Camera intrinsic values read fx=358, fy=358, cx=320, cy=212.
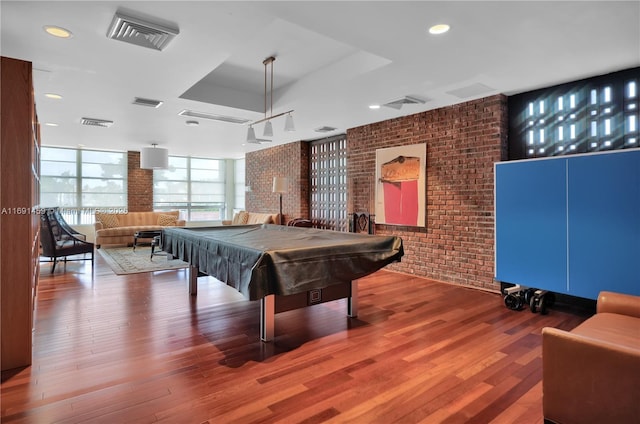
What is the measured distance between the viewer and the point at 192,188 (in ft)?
38.1

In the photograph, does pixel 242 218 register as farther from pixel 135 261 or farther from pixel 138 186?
pixel 135 261

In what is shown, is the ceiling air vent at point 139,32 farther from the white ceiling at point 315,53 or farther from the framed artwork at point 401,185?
the framed artwork at point 401,185

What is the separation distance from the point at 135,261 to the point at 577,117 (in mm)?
7109

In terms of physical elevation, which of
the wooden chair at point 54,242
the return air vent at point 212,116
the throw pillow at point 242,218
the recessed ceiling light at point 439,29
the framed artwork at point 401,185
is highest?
the return air vent at point 212,116

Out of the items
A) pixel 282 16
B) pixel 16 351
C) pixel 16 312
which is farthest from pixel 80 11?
pixel 16 351

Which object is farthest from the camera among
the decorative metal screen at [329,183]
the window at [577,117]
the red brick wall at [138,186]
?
the red brick wall at [138,186]

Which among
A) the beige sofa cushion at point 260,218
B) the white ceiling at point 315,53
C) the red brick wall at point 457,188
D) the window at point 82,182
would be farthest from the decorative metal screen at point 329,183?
the window at point 82,182

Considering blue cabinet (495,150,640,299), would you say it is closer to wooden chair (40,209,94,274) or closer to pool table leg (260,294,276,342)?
pool table leg (260,294,276,342)

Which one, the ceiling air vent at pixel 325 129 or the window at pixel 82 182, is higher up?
the ceiling air vent at pixel 325 129

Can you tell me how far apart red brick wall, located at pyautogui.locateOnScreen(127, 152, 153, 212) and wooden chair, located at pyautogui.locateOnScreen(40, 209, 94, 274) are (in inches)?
164

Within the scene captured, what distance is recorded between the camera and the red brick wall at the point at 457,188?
4.59 meters

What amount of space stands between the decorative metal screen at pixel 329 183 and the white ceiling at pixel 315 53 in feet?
5.62

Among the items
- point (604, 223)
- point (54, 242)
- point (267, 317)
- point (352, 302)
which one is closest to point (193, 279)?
point (267, 317)

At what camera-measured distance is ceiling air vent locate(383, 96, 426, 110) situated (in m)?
4.73
